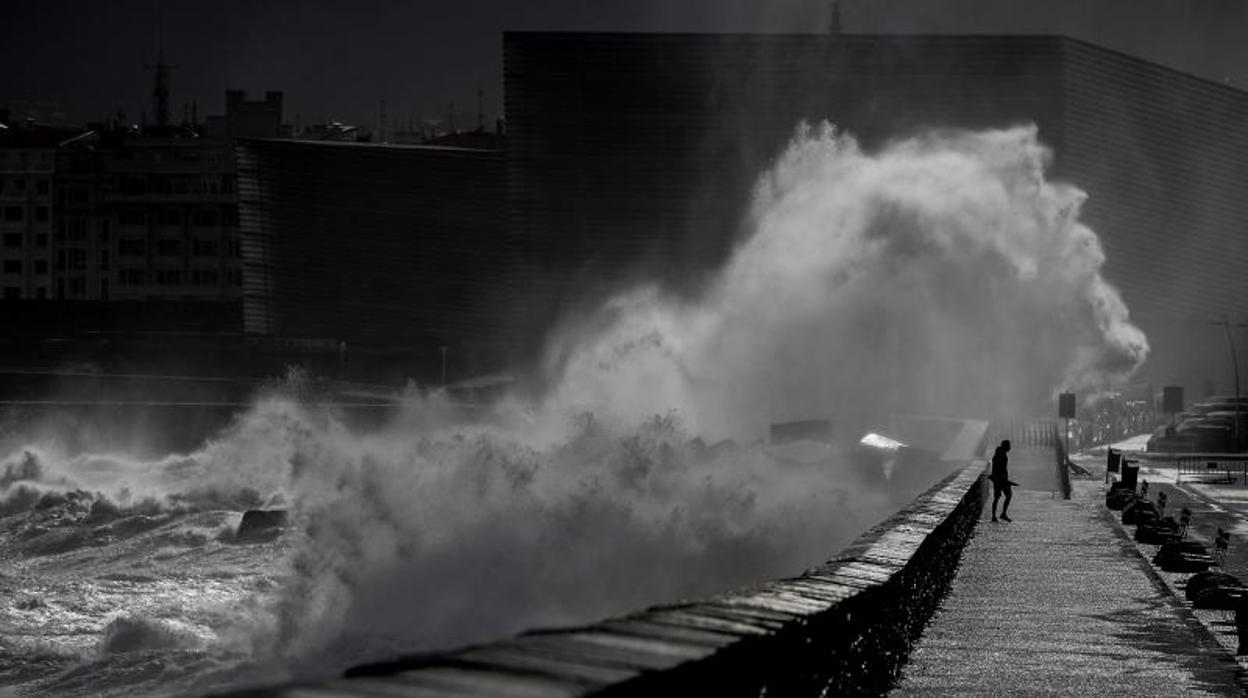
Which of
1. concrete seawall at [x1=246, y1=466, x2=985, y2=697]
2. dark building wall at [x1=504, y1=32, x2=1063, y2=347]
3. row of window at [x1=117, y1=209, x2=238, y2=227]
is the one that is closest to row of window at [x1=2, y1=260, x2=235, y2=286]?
row of window at [x1=117, y1=209, x2=238, y2=227]

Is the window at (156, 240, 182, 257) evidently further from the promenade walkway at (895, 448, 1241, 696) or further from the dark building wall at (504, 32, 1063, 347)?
the promenade walkway at (895, 448, 1241, 696)

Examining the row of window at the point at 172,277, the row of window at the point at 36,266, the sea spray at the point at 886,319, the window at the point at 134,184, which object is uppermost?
the window at the point at 134,184

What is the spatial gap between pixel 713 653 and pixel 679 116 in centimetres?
16517

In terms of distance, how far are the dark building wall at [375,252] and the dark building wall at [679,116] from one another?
21.0 feet

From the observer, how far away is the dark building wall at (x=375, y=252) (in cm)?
17088

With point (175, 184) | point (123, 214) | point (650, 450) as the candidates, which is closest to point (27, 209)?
point (123, 214)

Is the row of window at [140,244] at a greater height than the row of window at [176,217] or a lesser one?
lesser

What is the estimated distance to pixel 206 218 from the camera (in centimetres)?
18812

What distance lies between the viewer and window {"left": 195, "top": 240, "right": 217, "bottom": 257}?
188m

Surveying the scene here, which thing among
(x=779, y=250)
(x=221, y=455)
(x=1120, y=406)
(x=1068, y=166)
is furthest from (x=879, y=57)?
(x=221, y=455)

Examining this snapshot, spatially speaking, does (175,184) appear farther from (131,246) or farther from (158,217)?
(131,246)

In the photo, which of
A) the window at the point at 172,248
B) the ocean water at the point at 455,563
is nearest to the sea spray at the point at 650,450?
the ocean water at the point at 455,563

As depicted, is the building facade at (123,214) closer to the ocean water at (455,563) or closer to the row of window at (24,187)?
the row of window at (24,187)

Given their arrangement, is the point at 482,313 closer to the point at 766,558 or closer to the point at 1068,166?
the point at 1068,166
